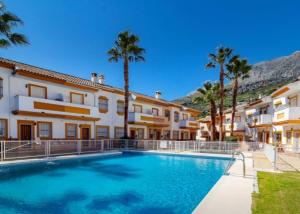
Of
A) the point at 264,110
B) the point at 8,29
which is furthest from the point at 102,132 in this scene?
the point at 264,110

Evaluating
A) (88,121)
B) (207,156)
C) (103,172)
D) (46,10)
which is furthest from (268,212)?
(88,121)

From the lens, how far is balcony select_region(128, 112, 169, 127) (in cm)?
2986

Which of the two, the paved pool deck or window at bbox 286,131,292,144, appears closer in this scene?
the paved pool deck

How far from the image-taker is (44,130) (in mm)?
20562

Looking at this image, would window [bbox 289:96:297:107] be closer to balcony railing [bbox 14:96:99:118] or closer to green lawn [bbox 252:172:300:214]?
green lawn [bbox 252:172:300:214]

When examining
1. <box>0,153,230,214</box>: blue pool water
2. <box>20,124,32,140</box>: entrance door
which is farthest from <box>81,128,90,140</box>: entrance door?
<box>0,153,230,214</box>: blue pool water

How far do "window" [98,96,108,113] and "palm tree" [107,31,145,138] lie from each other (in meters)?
2.59

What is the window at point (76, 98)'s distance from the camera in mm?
22969

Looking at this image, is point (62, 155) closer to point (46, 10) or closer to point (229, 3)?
point (46, 10)

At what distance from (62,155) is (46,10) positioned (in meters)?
11.3

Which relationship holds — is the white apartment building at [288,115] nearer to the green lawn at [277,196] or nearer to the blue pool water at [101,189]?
the blue pool water at [101,189]

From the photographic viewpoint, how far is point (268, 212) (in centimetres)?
575

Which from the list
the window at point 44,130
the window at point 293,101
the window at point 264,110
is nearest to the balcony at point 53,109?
the window at point 44,130

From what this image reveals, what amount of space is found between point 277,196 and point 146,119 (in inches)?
978
